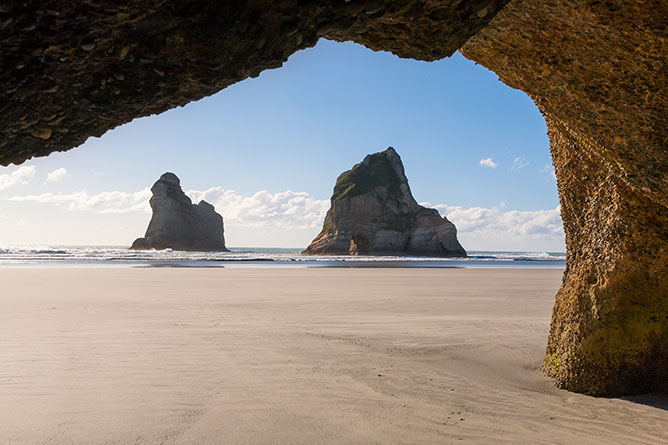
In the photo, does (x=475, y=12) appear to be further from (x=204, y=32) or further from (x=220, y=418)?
(x=220, y=418)

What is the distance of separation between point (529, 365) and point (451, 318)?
3274 mm

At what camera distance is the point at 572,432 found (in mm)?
3697

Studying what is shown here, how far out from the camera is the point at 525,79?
11.4ft

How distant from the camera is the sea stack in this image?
66312 mm

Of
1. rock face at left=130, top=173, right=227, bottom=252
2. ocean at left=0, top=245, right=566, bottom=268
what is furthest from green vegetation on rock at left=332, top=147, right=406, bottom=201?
rock face at left=130, top=173, right=227, bottom=252

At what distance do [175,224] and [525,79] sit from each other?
270ft

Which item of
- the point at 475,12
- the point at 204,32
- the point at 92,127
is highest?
the point at 475,12

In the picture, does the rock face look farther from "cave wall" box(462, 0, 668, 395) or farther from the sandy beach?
"cave wall" box(462, 0, 668, 395)

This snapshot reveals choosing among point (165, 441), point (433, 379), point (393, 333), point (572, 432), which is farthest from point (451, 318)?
point (165, 441)

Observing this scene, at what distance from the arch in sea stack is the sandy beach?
0.84 metres

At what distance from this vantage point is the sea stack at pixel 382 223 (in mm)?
66312

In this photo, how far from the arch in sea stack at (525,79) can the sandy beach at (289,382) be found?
0.84m

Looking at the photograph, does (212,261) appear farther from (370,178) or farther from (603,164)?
(370,178)

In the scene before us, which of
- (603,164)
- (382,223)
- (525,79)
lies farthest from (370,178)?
(525,79)
